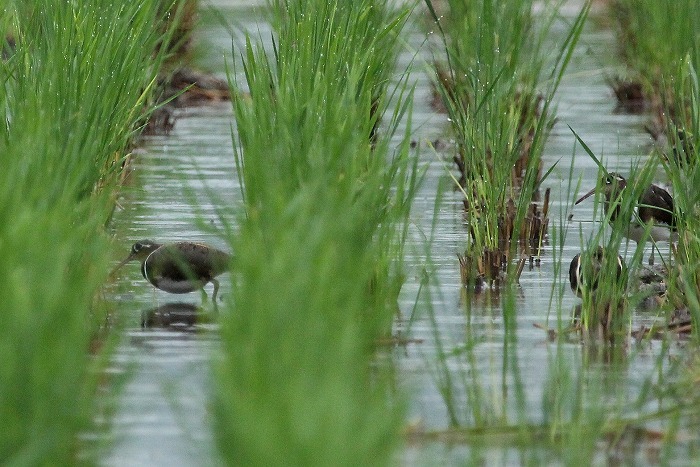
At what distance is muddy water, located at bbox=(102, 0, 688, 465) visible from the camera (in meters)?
4.62

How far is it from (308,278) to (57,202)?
46.4 inches

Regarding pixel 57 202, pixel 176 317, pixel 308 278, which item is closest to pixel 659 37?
pixel 176 317

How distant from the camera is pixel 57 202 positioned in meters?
4.92

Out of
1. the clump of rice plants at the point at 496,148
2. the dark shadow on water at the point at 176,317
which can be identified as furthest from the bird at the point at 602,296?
the dark shadow on water at the point at 176,317

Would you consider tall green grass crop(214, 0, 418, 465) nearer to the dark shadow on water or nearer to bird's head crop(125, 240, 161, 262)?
the dark shadow on water

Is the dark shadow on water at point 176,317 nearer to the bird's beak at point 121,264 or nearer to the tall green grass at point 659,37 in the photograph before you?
the bird's beak at point 121,264

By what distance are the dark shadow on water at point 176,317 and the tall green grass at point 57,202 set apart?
0.22 metres

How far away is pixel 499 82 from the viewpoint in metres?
7.97

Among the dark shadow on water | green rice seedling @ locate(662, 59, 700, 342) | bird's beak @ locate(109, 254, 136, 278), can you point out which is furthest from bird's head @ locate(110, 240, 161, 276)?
green rice seedling @ locate(662, 59, 700, 342)

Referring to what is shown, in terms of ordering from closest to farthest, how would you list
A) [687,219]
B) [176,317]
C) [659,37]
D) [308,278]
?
[308,278] < [687,219] < [176,317] < [659,37]

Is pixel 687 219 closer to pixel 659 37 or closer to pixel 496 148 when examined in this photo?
pixel 496 148

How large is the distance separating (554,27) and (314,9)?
13.8 metres

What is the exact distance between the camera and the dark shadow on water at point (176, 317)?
6.26 meters

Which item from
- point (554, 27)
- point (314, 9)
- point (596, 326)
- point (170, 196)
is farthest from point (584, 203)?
point (554, 27)
